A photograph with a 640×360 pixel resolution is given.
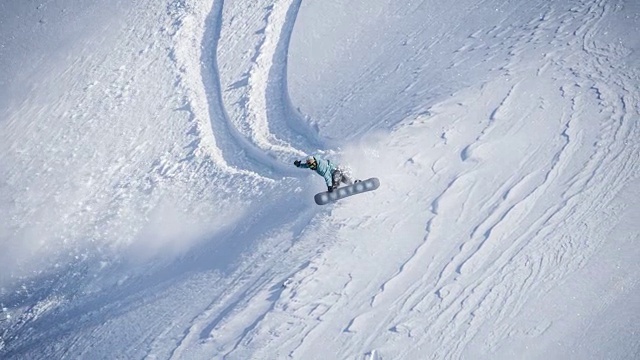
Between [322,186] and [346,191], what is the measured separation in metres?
1.11

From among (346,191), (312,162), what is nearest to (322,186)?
(346,191)

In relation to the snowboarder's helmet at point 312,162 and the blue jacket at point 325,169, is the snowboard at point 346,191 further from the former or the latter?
the snowboarder's helmet at point 312,162

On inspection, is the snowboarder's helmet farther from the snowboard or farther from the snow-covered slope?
the snow-covered slope

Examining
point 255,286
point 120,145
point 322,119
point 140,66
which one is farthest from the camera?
point 140,66

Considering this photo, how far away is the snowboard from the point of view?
7719 mm

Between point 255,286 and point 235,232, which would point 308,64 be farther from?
point 255,286

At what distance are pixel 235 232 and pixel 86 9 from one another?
39.7 feet

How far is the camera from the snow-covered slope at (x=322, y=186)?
6.34 m

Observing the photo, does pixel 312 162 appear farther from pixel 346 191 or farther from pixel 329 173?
pixel 346 191

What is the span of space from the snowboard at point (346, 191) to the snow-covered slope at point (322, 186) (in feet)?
1.16

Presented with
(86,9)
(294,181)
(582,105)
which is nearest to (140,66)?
(86,9)

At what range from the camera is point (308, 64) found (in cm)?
1210

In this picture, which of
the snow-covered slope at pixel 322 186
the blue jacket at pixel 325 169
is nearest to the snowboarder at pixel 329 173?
the blue jacket at pixel 325 169

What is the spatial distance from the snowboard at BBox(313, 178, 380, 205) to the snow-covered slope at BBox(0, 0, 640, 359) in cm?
35
